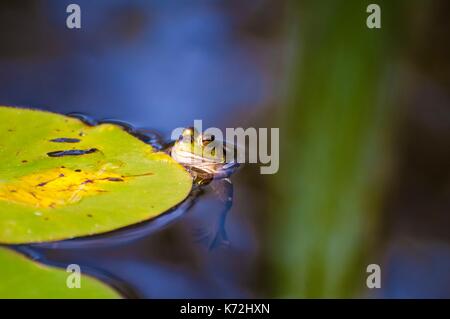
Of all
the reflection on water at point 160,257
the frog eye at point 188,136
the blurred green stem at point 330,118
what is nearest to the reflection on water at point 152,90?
the reflection on water at point 160,257

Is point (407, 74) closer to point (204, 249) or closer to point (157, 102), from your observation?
point (157, 102)

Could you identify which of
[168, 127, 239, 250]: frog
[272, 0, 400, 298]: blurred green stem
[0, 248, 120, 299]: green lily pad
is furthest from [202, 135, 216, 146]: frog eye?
[272, 0, 400, 298]: blurred green stem

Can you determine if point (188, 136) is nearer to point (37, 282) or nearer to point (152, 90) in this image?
point (152, 90)

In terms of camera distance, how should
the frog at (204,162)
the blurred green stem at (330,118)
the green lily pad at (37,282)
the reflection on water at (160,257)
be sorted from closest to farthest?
the blurred green stem at (330,118), the green lily pad at (37,282), the reflection on water at (160,257), the frog at (204,162)

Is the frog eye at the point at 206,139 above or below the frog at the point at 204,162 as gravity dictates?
above

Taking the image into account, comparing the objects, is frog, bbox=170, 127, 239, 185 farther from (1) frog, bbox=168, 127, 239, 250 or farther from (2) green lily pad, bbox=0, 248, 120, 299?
(2) green lily pad, bbox=0, 248, 120, 299

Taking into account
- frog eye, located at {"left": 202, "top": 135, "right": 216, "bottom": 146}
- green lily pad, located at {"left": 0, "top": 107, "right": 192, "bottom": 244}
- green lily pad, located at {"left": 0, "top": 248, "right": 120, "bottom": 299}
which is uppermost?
frog eye, located at {"left": 202, "top": 135, "right": 216, "bottom": 146}

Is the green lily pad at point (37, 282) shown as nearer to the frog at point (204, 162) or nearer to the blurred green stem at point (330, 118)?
the frog at point (204, 162)
